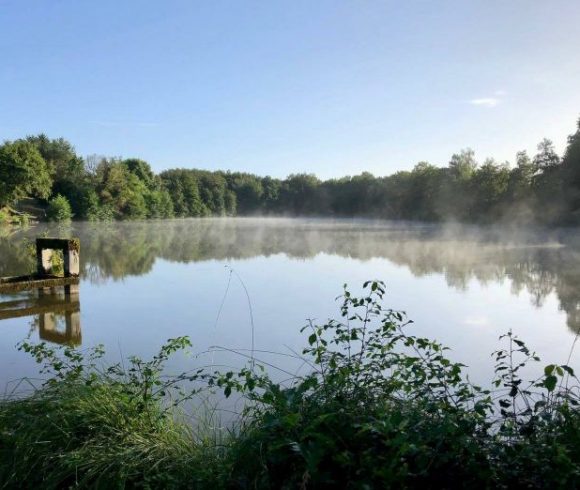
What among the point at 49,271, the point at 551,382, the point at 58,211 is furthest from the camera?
the point at 58,211

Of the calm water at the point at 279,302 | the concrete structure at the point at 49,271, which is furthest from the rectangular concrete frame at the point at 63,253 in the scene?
the calm water at the point at 279,302

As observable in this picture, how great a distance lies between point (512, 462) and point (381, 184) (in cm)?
6749

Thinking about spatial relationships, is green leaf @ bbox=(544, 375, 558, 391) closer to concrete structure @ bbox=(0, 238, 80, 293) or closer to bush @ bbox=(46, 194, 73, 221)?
concrete structure @ bbox=(0, 238, 80, 293)

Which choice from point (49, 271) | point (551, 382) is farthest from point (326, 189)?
point (551, 382)

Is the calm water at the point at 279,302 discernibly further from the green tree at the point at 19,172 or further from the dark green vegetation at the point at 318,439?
the green tree at the point at 19,172

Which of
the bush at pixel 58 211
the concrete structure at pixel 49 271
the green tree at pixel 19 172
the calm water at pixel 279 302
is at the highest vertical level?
the green tree at pixel 19 172

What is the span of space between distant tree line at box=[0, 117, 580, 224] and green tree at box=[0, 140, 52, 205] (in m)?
0.07

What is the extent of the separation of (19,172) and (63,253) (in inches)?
1295

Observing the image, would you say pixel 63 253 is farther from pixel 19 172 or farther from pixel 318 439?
pixel 19 172

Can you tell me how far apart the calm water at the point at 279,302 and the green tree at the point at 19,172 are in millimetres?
24295

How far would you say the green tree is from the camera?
3844 centimetres

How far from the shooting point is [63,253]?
35.5 feet

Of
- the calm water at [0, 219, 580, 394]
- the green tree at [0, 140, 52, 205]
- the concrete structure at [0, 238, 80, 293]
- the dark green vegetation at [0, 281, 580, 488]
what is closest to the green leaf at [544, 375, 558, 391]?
the dark green vegetation at [0, 281, 580, 488]

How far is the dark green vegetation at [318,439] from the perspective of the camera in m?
1.73
